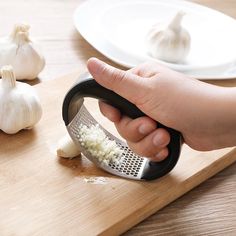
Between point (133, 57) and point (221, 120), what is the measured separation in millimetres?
372

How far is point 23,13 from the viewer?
46.4 inches

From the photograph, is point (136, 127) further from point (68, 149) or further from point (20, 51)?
point (20, 51)

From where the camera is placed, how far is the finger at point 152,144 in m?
0.64

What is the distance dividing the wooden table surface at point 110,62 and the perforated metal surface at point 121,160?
75 mm

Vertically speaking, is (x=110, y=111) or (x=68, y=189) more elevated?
(x=110, y=111)

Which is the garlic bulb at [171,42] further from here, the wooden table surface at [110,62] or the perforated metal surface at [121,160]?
the perforated metal surface at [121,160]

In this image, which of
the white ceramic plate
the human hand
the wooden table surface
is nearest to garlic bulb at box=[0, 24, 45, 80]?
the wooden table surface

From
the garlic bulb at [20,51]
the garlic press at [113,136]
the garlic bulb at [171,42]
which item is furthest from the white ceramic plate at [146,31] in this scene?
the garlic press at [113,136]

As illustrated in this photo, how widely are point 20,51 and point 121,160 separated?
12.3 inches

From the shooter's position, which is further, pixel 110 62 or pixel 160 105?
pixel 110 62

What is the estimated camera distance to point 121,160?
0.74 m

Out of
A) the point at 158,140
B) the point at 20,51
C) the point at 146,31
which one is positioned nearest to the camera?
the point at 158,140

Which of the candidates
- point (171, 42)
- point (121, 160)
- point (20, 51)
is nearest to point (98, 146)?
point (121, 160)

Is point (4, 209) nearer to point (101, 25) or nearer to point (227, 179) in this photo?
point (227, 179)
